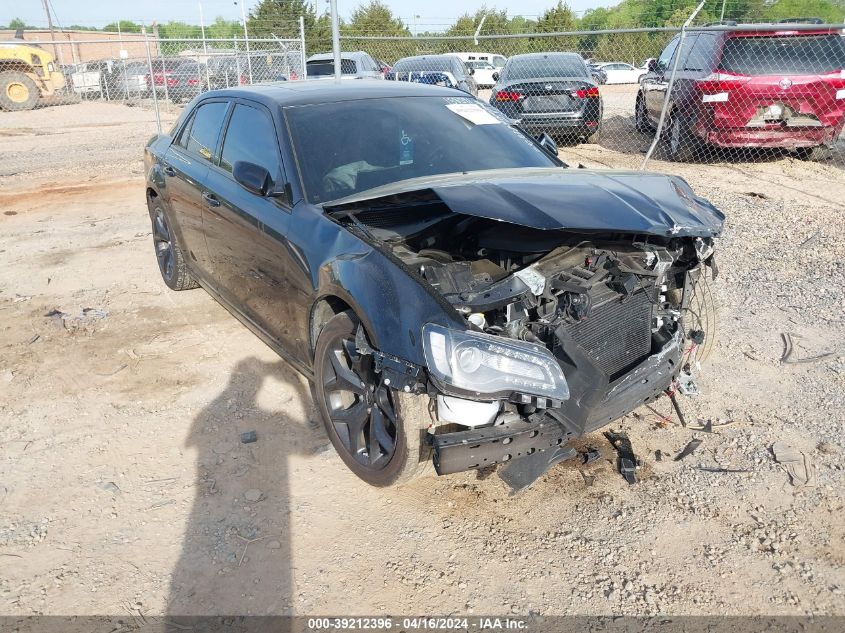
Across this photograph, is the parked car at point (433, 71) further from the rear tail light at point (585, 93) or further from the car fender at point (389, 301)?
the car fender at point (389, 301)

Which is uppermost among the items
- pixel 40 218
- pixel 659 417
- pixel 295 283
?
pixel 295 283

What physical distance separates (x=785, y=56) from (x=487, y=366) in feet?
26.9

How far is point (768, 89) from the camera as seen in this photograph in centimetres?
824

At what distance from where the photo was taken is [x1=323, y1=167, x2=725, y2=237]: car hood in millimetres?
2652

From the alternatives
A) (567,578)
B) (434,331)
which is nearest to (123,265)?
(434,331)

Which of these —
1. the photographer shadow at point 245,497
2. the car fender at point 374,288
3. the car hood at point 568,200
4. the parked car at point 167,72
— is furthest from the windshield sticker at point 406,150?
the parked car at point 167,72

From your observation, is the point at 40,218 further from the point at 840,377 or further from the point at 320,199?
the point at 840,377

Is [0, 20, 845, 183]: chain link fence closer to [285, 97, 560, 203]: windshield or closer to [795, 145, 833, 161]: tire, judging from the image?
[795, 145, 833, 161]: tire

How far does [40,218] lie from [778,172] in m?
9.92

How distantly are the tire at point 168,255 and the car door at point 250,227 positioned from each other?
90cm

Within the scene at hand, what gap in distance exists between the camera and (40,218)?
8.01 m

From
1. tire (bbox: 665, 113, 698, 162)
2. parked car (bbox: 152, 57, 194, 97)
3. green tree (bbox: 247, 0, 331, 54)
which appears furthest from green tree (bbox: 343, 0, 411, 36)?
tire (bbox: 665, 113, 698, 162)

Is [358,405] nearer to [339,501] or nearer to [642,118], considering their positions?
[339,501]

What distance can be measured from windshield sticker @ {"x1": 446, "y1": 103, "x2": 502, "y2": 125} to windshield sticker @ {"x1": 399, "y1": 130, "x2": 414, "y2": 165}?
1.71 ft
